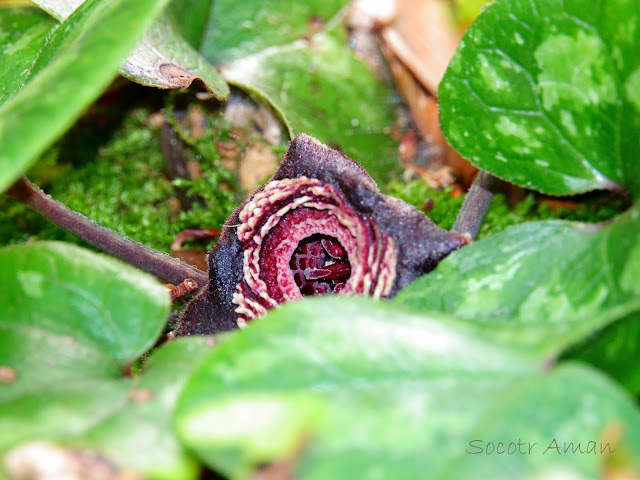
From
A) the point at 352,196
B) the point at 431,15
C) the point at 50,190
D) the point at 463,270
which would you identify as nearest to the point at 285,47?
the point at 431,15

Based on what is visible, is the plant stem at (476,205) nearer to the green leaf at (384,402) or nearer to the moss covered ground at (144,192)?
the moss covered ground at (144,192)

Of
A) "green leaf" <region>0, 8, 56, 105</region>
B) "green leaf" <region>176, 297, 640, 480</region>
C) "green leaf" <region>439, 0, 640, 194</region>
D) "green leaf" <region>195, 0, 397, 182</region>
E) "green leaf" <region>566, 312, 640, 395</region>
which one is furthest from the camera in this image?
"green leaf" <region>195, 0, 397, 182</region>

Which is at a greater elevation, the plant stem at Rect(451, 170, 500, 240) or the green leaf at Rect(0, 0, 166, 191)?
the green leaf at Rect(0, 0, 166, 191)

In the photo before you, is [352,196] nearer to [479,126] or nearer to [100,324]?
[479,126]

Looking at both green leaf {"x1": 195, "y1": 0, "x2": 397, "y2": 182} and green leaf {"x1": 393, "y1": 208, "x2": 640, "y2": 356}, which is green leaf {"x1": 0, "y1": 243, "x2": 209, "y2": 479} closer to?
green leaf {"x1": 393, "y1": 208, "x2": 640, "y2": 356}

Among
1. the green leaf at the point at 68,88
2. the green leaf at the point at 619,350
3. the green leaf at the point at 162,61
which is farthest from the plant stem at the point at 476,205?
the green leaf at the point at 68,88

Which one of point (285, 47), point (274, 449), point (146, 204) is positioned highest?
point (285, 47)

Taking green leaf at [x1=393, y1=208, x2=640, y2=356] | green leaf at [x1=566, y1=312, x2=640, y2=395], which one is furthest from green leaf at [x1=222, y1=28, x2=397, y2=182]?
green leaf at [x1=566, y1=312, x2=640, y2=395]

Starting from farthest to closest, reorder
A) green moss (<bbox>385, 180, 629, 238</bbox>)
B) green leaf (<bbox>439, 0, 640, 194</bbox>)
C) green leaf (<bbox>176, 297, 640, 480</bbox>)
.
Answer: green moss (<bbox>385, 180, 629, 238</bbox>), green leaf (<bbox>439, 0, 640, 194</bbox>), green leaf (<bbox>176, 297, 640, 480</bbox>)
